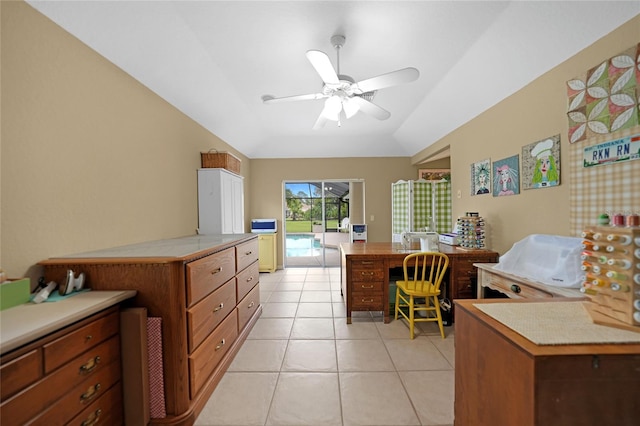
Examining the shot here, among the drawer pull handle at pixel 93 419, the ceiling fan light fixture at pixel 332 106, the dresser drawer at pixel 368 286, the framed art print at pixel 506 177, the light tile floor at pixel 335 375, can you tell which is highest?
the ceiling fan light fixture at pixel 332 106

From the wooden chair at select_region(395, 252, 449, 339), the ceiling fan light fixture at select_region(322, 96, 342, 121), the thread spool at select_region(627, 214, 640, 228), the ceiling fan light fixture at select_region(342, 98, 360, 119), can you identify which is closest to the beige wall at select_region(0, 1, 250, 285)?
the ceiling fan light fixture at select_region(322, 96, 342, 121)

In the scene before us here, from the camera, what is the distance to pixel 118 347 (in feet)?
4.49

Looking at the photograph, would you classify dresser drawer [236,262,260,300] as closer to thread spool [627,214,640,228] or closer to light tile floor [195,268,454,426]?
light tile floor [195,268,454,426]

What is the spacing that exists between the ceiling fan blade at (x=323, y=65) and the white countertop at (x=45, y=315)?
6.27 ft

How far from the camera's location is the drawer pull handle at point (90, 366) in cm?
116

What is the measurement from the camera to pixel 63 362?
41.8 inches

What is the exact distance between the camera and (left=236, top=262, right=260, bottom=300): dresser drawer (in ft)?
8.19

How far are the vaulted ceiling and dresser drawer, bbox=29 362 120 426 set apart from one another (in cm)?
211

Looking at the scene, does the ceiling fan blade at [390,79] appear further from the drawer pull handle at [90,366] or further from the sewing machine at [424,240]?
the drawer pull handle at [90,366]

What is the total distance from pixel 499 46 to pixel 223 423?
3619mm

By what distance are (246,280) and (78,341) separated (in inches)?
62.9

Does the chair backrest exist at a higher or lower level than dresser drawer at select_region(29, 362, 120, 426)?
higher

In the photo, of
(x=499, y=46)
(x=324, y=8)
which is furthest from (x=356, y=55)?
(x=499, y=46)

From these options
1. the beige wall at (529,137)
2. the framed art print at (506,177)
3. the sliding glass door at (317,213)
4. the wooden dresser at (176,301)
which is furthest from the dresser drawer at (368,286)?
the sliding glass door at (317,213)
